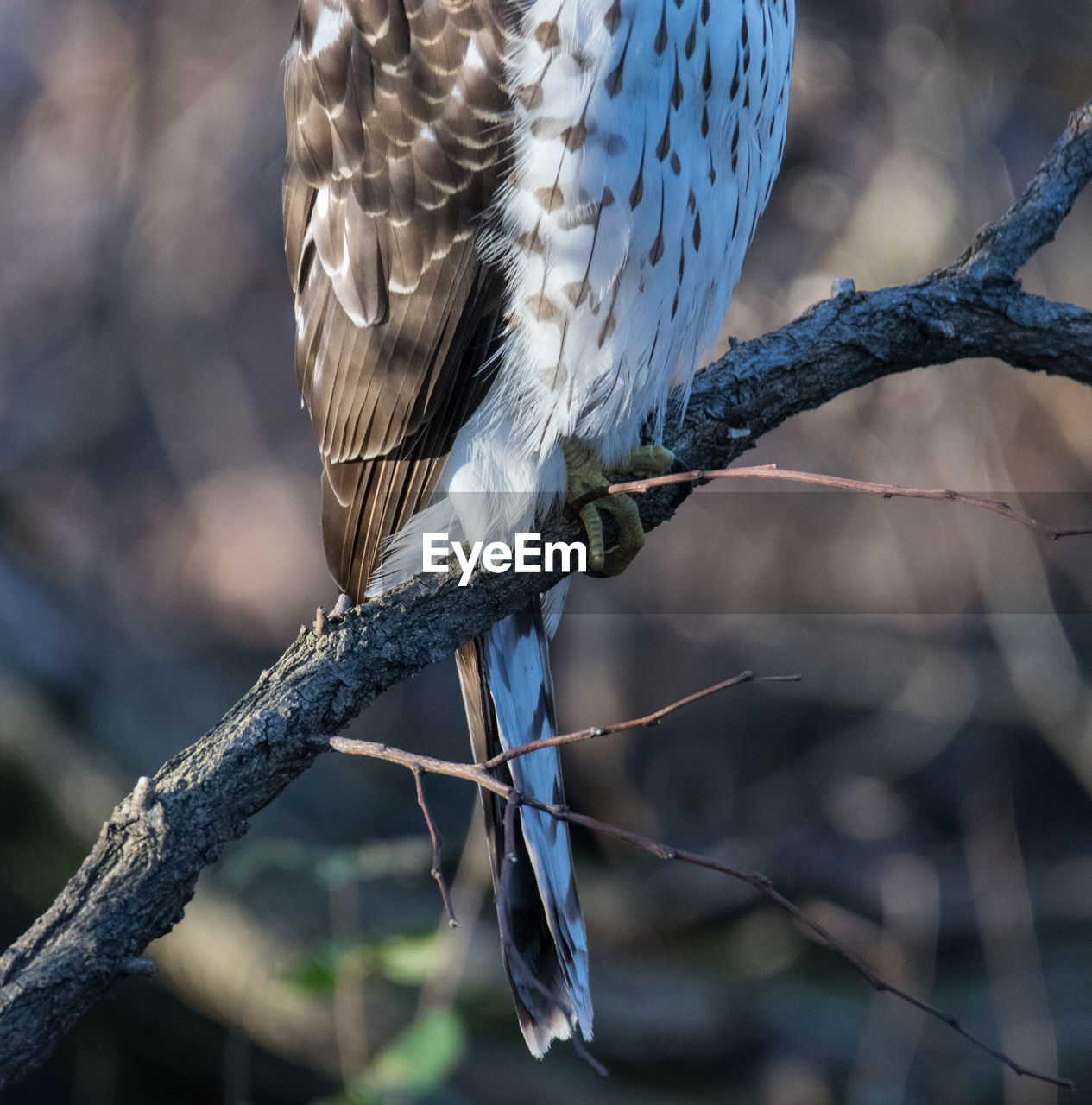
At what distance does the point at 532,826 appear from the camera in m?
2.15

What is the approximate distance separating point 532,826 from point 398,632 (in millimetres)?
592

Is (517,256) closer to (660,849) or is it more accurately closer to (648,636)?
(660,849)

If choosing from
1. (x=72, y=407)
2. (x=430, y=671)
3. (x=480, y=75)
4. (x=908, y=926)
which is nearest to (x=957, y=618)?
(x=908, y=926)

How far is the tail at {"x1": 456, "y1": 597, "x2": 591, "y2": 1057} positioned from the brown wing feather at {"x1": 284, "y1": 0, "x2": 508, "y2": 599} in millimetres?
341

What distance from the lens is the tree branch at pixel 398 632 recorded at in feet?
5.04

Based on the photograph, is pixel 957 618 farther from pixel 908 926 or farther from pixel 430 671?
pixel 430 671

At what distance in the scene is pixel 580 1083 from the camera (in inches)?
150

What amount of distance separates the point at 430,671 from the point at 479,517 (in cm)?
313

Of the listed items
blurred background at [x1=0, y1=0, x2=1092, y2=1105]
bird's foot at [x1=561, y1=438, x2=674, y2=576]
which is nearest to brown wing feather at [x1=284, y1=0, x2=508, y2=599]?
bird's foot at [x1=561, y1=438, x2=674, y2=576]

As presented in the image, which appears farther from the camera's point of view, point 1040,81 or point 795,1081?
point 1040,81

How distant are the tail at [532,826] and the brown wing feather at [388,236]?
0.34 meters

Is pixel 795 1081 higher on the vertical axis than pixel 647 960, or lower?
lower

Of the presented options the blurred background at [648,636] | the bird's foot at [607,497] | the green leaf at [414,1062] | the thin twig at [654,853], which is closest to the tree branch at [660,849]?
the thin twig at [654,853]

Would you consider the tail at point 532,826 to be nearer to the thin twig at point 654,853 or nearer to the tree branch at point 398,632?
the tree branch at point 398,632
